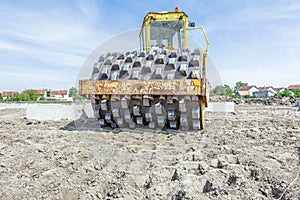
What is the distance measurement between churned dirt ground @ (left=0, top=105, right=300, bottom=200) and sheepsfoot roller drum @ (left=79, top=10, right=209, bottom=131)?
34 centimetres

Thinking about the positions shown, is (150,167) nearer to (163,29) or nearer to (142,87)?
(142,87)

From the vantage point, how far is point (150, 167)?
2604mm

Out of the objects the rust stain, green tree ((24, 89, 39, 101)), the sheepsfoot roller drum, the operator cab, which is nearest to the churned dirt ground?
the sheepsfoot roller drum

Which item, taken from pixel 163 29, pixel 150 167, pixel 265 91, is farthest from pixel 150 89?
pixel 265 91

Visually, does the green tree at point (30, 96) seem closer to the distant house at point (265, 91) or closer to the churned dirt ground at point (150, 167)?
the churned dirt ground at point (150, 167)

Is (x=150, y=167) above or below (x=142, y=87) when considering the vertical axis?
below

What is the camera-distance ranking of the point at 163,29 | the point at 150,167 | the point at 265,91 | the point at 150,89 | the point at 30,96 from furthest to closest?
the point at 265,91 < the point at 30,96 < the point at 163,29 < the point at 150,89 < the point at 150,167

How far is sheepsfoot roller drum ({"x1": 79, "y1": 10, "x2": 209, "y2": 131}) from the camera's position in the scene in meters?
3.84

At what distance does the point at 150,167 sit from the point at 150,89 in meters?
1.57

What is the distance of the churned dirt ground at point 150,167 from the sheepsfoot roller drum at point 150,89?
338 millimetres

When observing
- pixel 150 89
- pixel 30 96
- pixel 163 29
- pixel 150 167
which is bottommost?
pixel 150 167

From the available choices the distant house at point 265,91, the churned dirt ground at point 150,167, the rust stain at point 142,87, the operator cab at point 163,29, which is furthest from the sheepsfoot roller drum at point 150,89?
the distant house at point 265,91

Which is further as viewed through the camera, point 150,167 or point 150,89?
point 150,89

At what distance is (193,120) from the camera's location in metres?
4.02
